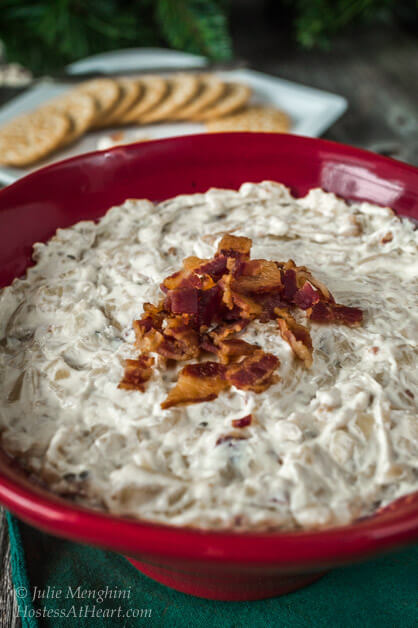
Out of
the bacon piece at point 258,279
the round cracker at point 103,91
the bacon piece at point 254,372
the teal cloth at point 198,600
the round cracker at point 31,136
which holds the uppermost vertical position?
the bacon piece at point 258,279

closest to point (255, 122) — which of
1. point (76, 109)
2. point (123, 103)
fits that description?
point (123, 103)

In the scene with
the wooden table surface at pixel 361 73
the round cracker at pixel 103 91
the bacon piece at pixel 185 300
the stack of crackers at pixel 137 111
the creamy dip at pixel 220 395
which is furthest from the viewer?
the wooden table surface at pixel 361 73

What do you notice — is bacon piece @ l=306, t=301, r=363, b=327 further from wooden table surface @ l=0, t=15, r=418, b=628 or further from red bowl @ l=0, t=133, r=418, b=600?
wooden table surface @ l=0, t=15, r=418, b=628

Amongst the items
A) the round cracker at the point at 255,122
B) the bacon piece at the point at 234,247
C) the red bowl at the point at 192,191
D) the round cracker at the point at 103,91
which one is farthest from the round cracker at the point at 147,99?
the bacon piece at the point at 234,247

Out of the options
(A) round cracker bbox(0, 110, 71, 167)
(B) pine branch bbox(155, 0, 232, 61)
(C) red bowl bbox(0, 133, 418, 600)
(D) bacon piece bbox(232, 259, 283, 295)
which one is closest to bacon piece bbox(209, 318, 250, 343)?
(D) bacon piece bbox(232, 259, 283, 295)

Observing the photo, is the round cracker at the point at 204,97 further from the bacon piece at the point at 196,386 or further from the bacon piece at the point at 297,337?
the bacon piece at the point at 196,386

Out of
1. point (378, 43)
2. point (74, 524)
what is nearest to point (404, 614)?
point (74, 524)
